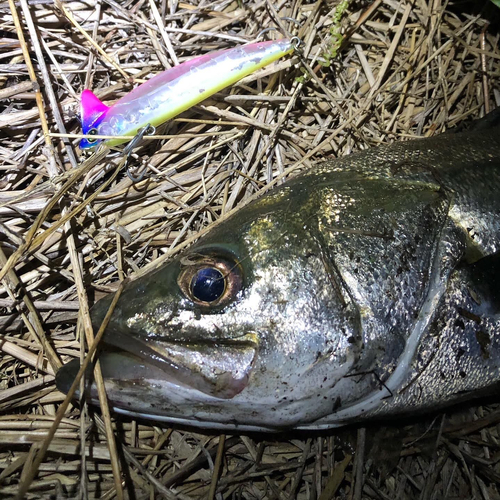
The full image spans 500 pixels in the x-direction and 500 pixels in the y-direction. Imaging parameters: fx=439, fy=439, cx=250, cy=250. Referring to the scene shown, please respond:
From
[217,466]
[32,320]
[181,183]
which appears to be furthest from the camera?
[181,183]

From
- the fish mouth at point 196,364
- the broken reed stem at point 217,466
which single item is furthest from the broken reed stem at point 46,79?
the broken reed stem at point 217,466

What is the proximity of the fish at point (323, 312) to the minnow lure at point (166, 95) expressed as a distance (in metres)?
0.75

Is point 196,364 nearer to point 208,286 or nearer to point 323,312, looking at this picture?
point 208,286

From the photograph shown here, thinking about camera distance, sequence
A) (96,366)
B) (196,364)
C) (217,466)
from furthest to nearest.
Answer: (217,466) < (96,366) < (196,364)

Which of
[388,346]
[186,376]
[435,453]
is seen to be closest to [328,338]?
[388,346]

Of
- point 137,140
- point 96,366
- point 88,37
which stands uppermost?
point 88,37

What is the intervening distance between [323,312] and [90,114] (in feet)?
5.04

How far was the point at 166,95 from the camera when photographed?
86.4 inches

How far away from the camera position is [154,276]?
5.65 feet

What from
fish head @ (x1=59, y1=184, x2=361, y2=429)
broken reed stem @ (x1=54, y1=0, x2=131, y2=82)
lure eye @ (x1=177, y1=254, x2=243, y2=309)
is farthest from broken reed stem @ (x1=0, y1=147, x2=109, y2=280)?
lure eye @ (x1=177, y1=254, x2=243, y2=309)

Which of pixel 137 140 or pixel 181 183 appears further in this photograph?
pixel 181 183

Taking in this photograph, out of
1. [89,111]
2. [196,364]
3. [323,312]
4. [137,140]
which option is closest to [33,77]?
[89,111]

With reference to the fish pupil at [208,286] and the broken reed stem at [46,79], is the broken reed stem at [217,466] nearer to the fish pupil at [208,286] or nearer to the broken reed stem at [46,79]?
the fish pupil at [208,286]

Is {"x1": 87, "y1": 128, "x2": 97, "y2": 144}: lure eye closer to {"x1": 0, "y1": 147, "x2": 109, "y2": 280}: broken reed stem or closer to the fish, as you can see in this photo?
{"x1": 0, "y1": 147, "x2": 109, "y2": 280}: broken reed stem
